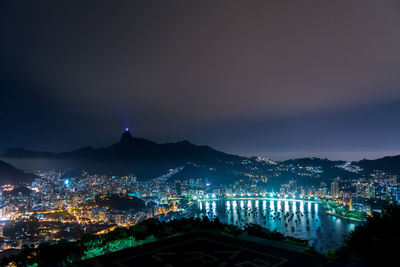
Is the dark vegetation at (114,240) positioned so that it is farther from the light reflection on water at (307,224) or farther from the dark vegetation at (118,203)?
the dark vegetation at (118,203)

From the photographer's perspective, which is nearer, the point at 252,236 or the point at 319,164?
the point at 252,236

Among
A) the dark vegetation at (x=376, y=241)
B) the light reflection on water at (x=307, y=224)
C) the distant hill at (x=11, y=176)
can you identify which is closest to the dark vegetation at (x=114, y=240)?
the dark vegetation at (x=376, y=241)

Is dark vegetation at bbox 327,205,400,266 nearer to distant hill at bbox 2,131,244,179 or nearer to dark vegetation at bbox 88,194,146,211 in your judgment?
dark vegetation at bbox 88,194,146,211

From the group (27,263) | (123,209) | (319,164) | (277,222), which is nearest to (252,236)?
(27,263)

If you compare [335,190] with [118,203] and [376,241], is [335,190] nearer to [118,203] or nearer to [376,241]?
[118,203]

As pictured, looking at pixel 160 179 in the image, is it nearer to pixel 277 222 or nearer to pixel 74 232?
pixel 277 222

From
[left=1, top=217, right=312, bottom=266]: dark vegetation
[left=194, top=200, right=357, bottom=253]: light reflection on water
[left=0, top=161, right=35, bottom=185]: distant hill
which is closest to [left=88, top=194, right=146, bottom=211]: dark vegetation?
[left=194, top=200, right=357, bottom=253]: light reflection on water

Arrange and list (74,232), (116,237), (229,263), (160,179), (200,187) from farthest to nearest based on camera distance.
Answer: (160,179), (200,187), (74,232), (116,237), (229,263)
